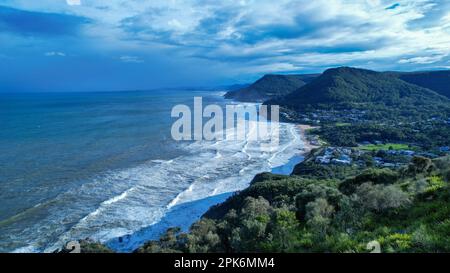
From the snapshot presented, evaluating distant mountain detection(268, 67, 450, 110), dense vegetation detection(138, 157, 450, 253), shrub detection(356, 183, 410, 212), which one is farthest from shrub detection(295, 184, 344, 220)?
distant mountain detection(268, 67, 450, 110)

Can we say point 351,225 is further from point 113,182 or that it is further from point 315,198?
point 113,182

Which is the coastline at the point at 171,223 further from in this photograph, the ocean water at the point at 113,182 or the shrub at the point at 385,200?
the shrub at the point at 385,200

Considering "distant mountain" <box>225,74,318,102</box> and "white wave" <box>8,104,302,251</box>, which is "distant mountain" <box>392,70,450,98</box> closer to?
"distant mountain" <box>225,74,318,102</box>

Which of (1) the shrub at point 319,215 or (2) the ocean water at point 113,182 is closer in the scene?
(1) the shrub at point 319,215

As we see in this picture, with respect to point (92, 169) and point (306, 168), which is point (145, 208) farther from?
point (306, 168)

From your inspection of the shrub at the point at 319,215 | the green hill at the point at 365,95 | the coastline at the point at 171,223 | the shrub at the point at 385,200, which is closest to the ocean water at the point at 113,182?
the coastline at the point at 171,223
